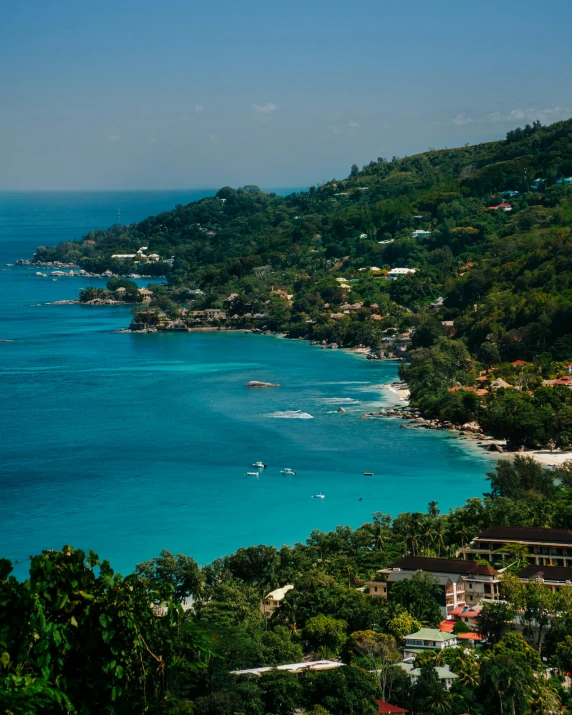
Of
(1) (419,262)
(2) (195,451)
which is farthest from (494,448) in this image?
(1) (419,262)

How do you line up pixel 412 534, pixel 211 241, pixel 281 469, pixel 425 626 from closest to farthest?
1. pixel 425 626
2. pixel 412 534
3. pixel 281 469
4. pixel 211 241

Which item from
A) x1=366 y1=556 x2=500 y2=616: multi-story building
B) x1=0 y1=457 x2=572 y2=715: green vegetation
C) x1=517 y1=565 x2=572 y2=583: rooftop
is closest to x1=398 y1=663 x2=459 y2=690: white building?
x1=0 y1=457 x2=572 y2=715: green vegetation

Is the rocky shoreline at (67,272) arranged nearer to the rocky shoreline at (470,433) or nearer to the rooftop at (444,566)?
the rocky shoreline at (470,433)

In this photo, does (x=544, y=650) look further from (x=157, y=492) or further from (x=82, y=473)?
(x=82, y=473)

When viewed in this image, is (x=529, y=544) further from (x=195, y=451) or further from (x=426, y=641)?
(x=195, y=451)

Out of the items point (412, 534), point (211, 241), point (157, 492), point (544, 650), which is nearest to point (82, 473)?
point (157, 492)
